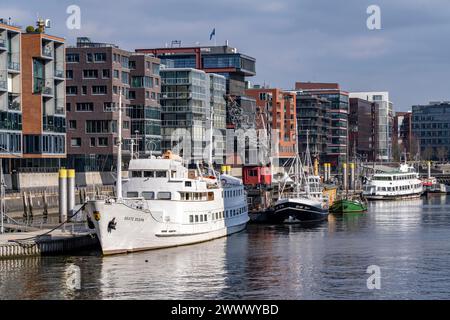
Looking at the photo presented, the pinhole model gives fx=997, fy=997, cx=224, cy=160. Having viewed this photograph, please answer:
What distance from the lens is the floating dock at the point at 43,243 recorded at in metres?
71.8

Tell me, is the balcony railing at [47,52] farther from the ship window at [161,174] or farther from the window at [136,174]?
the ship window at [161,174]

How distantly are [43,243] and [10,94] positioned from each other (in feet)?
152

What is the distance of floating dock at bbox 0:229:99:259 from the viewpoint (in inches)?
2826

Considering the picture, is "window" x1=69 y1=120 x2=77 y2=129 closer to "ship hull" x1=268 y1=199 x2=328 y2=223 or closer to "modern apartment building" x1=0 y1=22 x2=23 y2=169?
"modern apartment building" x1=0 y1=22 x2=23 y2=169

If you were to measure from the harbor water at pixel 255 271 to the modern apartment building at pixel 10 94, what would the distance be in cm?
3315

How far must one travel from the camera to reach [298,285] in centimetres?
6272

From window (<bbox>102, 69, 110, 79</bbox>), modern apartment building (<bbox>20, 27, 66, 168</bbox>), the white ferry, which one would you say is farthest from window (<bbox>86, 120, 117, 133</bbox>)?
the white ferry

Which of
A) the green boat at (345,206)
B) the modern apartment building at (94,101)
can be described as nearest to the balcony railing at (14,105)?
the modern apartment building at (94,101)

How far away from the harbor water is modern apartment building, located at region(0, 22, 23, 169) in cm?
3315

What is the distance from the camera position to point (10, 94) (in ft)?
383
